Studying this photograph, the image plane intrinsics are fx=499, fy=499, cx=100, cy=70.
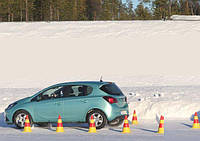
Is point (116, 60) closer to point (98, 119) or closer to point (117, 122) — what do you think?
point (117, 122)

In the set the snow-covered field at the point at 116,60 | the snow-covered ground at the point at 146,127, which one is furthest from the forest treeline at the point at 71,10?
the snow-covered ground at the point at 146,127

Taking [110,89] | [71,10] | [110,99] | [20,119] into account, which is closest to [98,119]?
[110,99]

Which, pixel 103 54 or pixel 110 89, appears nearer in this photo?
pixel 110 89

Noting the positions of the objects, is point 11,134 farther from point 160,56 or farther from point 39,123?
point 160,56

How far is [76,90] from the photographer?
47.0 feet

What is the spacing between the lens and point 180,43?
41.3m

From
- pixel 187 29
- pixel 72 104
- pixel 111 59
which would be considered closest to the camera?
pixel 72 104

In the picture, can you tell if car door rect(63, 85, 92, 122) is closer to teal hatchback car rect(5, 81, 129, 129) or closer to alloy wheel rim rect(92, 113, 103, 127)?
teal hatchback car rect(5, 81, 129, 129)

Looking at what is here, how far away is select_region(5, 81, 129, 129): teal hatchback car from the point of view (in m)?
13.7

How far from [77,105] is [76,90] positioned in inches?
22.6

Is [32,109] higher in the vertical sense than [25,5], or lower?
lower

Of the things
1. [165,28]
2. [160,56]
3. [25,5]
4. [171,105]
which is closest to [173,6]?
[25,5]

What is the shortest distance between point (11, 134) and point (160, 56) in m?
26.5

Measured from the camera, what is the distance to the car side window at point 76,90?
14062mm
